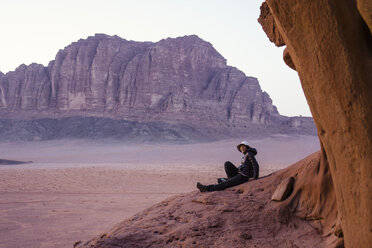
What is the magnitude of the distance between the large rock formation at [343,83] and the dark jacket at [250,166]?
2.97 meters

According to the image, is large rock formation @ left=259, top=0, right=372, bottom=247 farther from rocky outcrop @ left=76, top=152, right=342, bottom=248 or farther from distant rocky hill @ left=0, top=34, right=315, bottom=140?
distant rocky hill @ left=0, top=34, right=315, bottom=140

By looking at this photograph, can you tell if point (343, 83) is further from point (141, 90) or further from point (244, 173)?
point (141, 90)

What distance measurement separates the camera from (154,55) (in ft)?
242

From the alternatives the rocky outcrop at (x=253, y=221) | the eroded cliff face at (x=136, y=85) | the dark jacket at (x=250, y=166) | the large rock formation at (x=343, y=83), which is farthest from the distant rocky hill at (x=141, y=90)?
the large rock formation at (x=343, y=83)

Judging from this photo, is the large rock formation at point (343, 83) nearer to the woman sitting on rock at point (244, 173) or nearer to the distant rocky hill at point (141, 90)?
the woman sitting on rock at point (244, 173)

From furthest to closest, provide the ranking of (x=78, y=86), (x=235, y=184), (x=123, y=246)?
(x=78, y=86) < (x=235, y=184) < (x=123, y=246)

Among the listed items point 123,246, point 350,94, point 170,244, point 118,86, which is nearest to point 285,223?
point 170,244

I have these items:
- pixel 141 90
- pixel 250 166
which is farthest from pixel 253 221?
pixel 141 90

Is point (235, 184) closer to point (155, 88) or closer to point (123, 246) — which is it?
point (123, 246)

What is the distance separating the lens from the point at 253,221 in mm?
4012

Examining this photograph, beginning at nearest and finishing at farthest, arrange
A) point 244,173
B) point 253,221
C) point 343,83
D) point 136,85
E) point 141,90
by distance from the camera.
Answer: point 343,83 → point 253,221 → point 244,173 → point 141,90 → point 136,85

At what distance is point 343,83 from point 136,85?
7093 centimetres

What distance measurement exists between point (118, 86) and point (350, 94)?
7287 cm

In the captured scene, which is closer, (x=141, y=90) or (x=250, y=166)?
(x=250, y=166)
